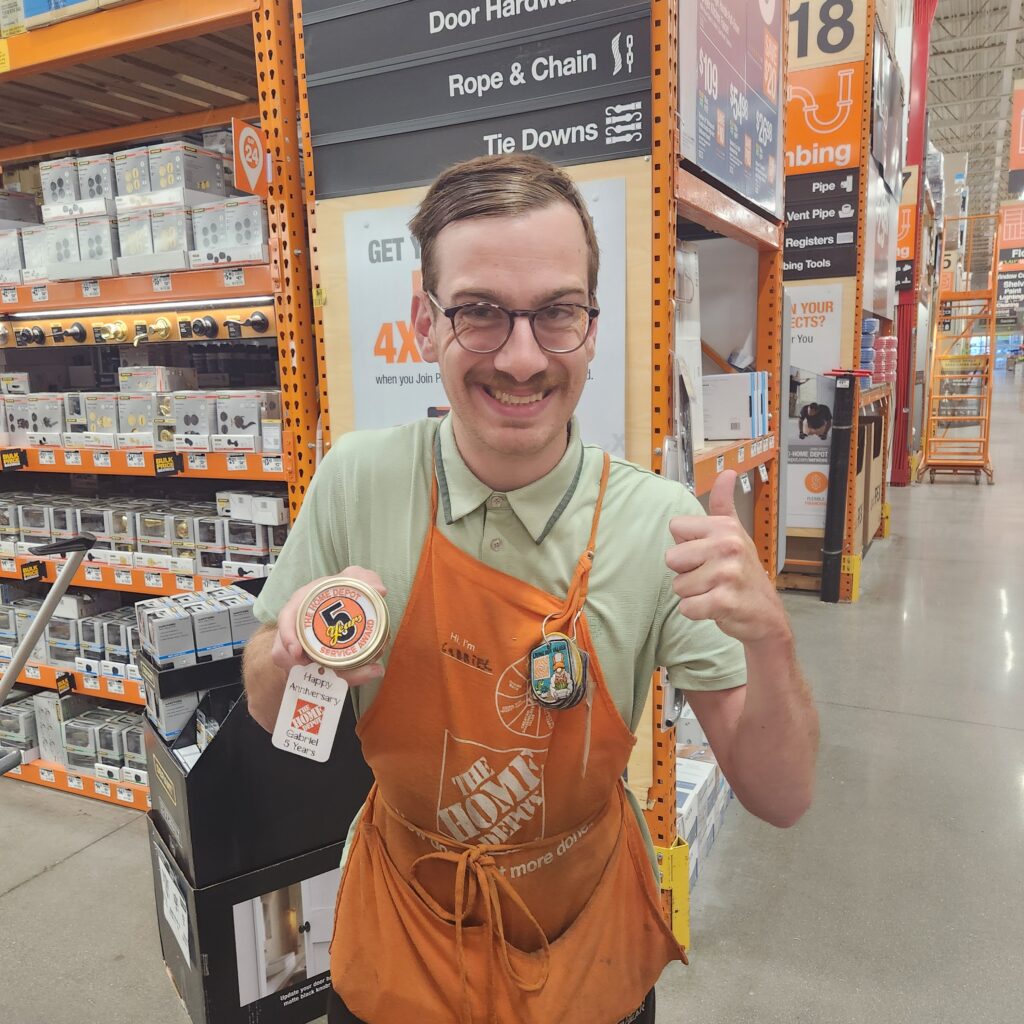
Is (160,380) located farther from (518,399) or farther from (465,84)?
(518,399)

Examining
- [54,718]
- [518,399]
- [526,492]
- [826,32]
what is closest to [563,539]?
[526,492]

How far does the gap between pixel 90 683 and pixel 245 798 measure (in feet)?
5.58

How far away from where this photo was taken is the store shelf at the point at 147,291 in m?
2.56

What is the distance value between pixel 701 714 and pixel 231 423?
2126 millimetres

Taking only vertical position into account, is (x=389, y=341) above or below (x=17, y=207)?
below

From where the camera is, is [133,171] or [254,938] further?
[133,171]

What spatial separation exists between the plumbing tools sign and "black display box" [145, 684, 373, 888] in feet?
5.43

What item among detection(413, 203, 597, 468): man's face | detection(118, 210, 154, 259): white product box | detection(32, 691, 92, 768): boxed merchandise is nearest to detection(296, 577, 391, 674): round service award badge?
detection(413, 203, 597, 468): man's face

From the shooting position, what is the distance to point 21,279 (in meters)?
3.05

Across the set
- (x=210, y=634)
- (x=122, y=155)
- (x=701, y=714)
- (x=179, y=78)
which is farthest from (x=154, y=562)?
(x=701, y=714)

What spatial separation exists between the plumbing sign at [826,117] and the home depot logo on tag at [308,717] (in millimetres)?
5507

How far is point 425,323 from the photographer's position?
1149 millimetres

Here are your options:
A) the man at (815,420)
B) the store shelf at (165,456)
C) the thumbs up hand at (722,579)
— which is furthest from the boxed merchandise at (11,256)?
the man at (815,420)

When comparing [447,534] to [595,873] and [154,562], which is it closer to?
[595,873]
